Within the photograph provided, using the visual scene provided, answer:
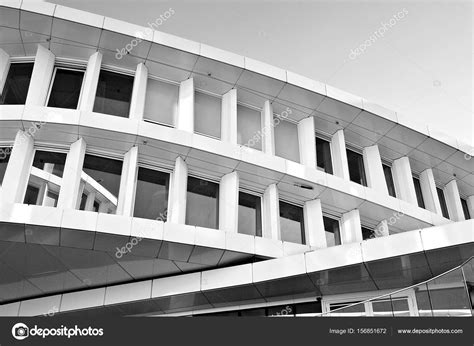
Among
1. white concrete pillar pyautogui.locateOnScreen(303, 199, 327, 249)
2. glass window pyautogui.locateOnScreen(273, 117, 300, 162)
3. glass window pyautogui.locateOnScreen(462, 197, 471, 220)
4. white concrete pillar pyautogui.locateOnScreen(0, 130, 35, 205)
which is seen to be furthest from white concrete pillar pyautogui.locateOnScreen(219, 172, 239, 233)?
glass window pyautogui.locateOnScreen(462, 197, 471, 220)

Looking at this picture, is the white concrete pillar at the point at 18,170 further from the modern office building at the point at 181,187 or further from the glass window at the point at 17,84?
the glass window at the point at 17,84

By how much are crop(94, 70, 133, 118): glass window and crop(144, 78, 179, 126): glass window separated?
682 millimetres

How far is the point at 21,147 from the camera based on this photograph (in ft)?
44.2

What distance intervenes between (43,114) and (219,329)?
9.99m

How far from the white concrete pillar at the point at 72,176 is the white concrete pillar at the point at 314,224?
7785 mm

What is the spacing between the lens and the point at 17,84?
15.2 m

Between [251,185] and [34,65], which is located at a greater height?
[34,65]

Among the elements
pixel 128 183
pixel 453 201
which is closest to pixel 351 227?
pixel 453 201

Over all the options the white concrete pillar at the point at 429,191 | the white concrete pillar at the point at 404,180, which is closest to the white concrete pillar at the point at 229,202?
the white concrete pillar at the point at 404,180

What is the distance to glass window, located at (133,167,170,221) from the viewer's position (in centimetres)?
1378

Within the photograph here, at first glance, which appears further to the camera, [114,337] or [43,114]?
[43,114]

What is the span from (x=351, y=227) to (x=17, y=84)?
12753 millimetres

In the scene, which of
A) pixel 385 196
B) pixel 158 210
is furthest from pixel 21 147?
pixel 385 196

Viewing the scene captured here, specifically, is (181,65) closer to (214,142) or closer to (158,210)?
(214,142)
